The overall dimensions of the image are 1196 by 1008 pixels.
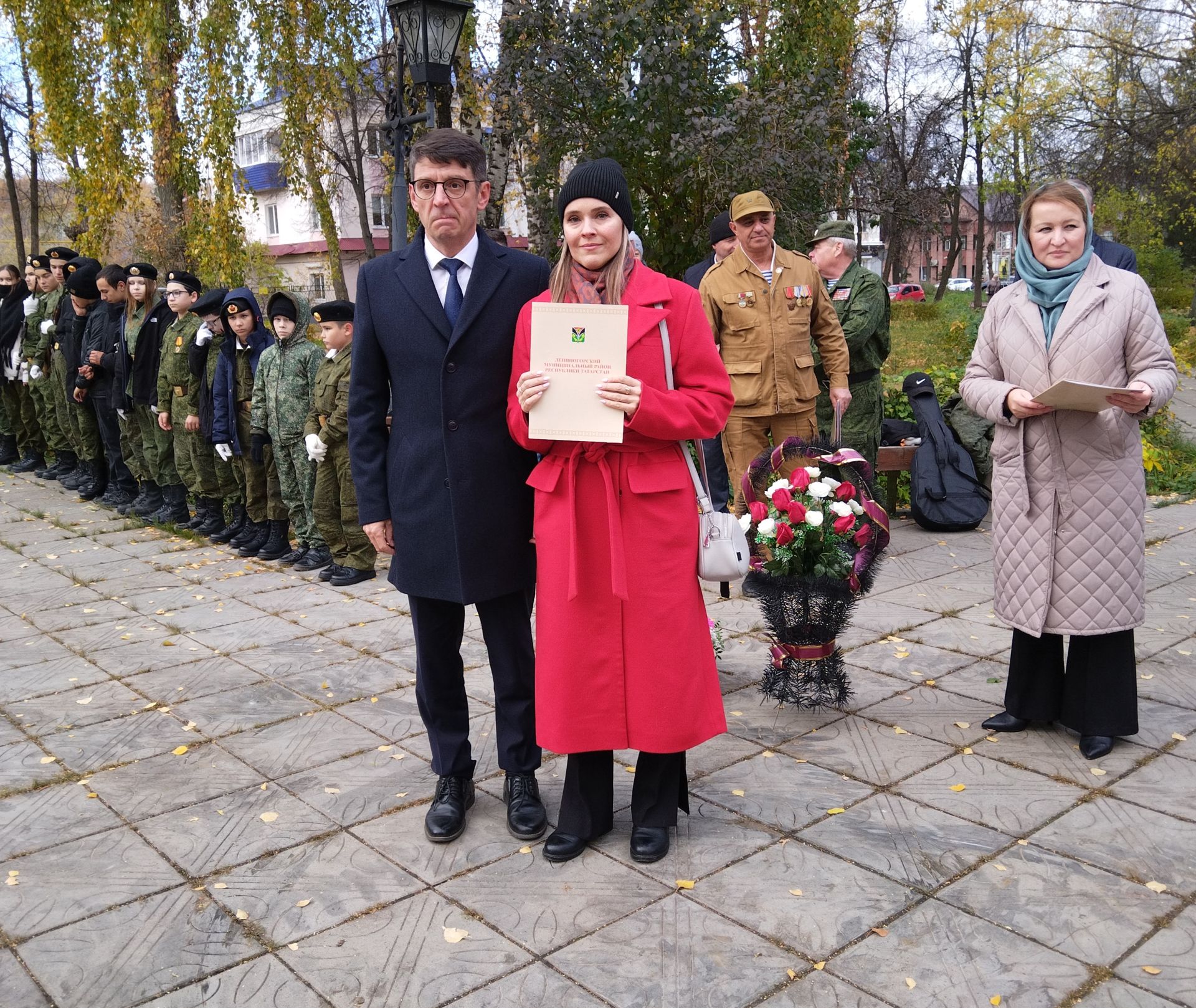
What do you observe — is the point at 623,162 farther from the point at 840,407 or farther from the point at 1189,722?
the point at 1189,722

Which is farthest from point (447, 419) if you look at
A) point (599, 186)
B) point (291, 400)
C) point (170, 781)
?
point (291, 400)

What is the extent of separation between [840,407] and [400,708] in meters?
3.03

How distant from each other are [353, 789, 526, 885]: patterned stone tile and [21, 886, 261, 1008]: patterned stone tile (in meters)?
0.59

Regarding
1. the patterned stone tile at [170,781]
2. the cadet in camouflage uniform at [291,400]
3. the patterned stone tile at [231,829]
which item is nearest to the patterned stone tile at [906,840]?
the patterned stone tile at [231,829]

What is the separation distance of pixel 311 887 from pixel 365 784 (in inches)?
32.0

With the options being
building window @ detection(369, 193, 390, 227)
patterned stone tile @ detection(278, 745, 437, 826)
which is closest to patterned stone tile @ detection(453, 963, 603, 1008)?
patterned stone tile @ detection(278, 745, 437, 826)

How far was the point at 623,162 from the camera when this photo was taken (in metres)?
11.4

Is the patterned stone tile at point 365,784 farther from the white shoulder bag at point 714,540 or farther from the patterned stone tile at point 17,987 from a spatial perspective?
the white shoulder bag at point 714,540

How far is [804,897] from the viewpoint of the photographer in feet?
11.0

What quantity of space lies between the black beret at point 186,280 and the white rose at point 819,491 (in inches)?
244

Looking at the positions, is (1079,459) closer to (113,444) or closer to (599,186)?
(599,186)

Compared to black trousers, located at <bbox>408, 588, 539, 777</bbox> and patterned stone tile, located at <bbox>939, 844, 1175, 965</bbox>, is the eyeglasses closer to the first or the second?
black trousers, located at <bbox>408, 588, 539, 777</bbox>

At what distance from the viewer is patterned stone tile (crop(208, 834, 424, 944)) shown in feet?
10.9

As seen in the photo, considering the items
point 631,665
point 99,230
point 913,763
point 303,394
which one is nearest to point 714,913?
point 631,665
